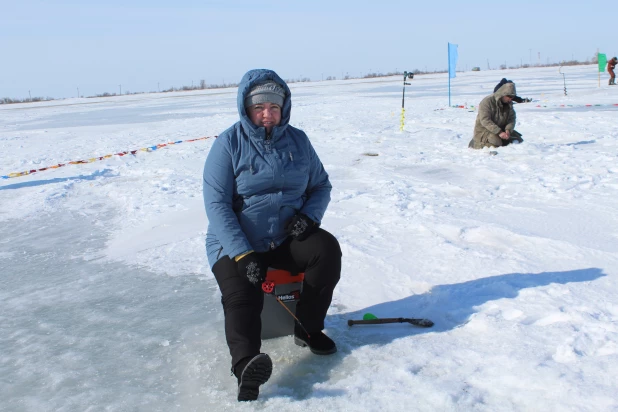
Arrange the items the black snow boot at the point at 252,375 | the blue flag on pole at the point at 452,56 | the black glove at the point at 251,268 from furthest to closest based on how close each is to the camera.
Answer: the blue flag on pole at the point at 452,56 < the black glove at the point at 251,268 < the black snow boot at the point at 252,375

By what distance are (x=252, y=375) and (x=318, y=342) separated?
0.54 metres

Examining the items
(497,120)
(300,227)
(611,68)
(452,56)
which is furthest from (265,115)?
(611,68)

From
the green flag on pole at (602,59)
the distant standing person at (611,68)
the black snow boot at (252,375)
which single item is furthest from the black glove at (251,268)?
the distant standing person at (611,68)

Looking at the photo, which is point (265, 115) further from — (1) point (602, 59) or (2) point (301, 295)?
(1) point (602, 59)

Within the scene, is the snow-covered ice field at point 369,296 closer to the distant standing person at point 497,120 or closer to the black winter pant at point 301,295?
the black winter pant at point 301,295

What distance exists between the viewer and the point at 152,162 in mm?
9266

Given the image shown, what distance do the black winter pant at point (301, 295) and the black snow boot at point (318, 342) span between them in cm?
3

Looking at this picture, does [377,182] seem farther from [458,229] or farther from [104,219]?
[104,219]

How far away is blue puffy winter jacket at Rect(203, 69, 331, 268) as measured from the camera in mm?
2668

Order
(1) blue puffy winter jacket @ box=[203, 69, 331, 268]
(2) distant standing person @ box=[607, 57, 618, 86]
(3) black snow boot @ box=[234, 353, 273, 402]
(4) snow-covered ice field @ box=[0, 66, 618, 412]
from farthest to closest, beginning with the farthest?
(2) distant standing person @ box=[607, 57, 618, 86] < (1) blue puffy winter jacket @ box=[203, 69, 331, 268] < (4) snow-covered ice field @ box=[0, 66, 618, 412] < (3) black snow boot @ box=[234, 353, 273, 402]

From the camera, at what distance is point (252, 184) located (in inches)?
107

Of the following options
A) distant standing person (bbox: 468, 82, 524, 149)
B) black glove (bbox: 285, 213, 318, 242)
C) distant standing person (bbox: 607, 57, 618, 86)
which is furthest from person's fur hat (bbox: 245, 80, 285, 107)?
distant standing person (bbox: 607, 57, 618, 86)

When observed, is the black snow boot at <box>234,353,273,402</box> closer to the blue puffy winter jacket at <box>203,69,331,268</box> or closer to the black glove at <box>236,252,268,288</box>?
the black glove at <box>236,252,268,288</box>

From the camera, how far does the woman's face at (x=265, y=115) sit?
2.72 metres
